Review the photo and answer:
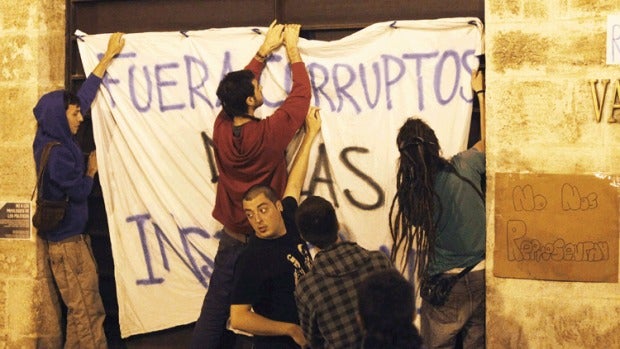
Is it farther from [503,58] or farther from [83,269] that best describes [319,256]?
[83,269]

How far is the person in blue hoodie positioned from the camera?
6.94 metres

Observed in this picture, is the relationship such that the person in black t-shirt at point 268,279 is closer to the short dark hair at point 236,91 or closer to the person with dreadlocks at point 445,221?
the person with dreadlocks at point 445,221

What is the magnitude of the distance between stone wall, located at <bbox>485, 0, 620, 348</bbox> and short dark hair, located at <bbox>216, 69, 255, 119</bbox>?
4.85 ft

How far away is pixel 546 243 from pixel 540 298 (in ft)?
1.09

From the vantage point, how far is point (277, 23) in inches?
272

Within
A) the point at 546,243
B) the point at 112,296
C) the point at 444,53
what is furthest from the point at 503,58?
the point at 112,296

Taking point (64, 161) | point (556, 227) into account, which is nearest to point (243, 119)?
point (64, 161)

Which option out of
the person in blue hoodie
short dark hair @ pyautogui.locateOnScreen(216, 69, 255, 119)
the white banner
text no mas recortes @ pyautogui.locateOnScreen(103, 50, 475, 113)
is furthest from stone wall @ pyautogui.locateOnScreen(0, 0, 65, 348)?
short dark hair @ pyautogui.locateOnScreen(216, 69, 255, 119)

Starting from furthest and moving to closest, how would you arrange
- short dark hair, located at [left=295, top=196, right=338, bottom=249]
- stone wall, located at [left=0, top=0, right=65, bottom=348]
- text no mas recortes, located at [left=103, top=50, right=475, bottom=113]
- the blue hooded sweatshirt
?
stone wall, located at [left=0, top=0, right=65, bottom=348] < the blue hooded sweatshirt < text no mas recortes, located at [left=103, top=50, right=475, bottom=113] < short dark hair, located at [left=295, top=196, right=338, bottom=249]

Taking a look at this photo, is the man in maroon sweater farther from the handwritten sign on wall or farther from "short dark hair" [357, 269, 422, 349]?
"short dark hair" [357, 269, 422, 349]

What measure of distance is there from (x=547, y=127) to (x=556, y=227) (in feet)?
1.95

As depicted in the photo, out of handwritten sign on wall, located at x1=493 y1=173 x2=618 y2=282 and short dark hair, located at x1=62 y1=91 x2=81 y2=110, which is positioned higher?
short dark hair, located at x1=62 y1=91 x2=81 y2=110

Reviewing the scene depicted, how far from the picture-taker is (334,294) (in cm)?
482

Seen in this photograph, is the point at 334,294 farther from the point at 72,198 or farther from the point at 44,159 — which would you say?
the point at 44,159
